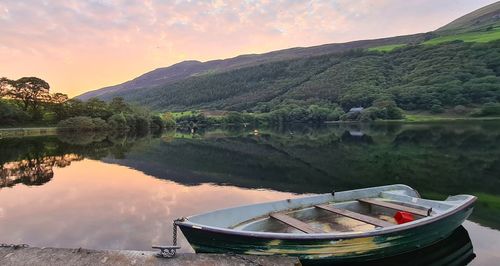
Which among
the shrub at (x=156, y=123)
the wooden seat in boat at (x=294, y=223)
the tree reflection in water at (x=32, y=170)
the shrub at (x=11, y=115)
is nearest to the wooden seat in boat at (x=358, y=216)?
the wooden seat in boat at (x=294, y=223)

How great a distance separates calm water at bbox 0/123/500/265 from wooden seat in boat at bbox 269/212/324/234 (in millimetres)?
3360

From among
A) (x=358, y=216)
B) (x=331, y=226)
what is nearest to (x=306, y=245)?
(x=358, y=216)

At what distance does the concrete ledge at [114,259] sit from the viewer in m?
8.80

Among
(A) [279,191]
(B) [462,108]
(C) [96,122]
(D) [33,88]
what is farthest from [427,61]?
(A) [279,191]

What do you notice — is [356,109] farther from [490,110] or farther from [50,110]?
[50,110]

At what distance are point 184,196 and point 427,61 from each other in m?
182

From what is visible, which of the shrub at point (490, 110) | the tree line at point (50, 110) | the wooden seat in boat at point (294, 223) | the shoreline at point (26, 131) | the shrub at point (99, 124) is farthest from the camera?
the shrub at point (490, 110)

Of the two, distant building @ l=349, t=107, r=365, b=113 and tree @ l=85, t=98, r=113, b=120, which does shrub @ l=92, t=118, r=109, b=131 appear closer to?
tree @ l=85, t=98, r=113, b=120

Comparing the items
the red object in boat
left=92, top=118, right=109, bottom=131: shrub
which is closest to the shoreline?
left=92, top=118, right=109, bottom=131: shrub

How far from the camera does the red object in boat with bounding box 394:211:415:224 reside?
41.2 feet

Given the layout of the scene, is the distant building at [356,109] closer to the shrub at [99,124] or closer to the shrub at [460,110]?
the shrub at [460,110]

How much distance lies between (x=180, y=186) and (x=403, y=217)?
638 inches

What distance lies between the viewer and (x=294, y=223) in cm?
1116

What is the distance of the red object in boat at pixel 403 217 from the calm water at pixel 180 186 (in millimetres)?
1217
